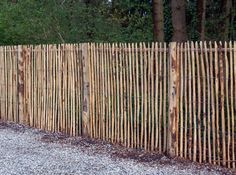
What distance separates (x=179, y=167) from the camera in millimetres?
6875

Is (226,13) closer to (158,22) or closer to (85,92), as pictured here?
(158,22)

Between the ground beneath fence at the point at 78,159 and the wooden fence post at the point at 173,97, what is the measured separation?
1.06ft

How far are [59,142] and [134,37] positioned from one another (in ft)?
25.5

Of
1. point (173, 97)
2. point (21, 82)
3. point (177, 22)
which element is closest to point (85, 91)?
point (173, 97)

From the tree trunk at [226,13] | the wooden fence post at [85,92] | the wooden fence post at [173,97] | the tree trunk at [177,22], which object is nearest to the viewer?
the wooden fence post at [173,97]

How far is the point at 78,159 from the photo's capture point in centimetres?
746

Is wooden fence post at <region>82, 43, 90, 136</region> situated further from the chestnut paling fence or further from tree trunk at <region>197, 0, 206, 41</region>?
tree trunk at <region>197, 0, 206, 41</region>

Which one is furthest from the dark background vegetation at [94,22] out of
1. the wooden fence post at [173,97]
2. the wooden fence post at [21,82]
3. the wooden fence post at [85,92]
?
the wooden fence post at [173,97]

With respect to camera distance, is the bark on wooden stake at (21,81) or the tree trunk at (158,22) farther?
the tree trunk at (158,22)

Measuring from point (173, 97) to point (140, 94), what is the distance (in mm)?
828

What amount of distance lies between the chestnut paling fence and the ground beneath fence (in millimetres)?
260

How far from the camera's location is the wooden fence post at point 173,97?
288 inches

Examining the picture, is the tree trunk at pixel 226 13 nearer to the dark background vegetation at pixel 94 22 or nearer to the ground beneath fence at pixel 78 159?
the dark background vegetation at pixel 94 22

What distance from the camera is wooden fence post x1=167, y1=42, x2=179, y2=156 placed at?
7316 mm
